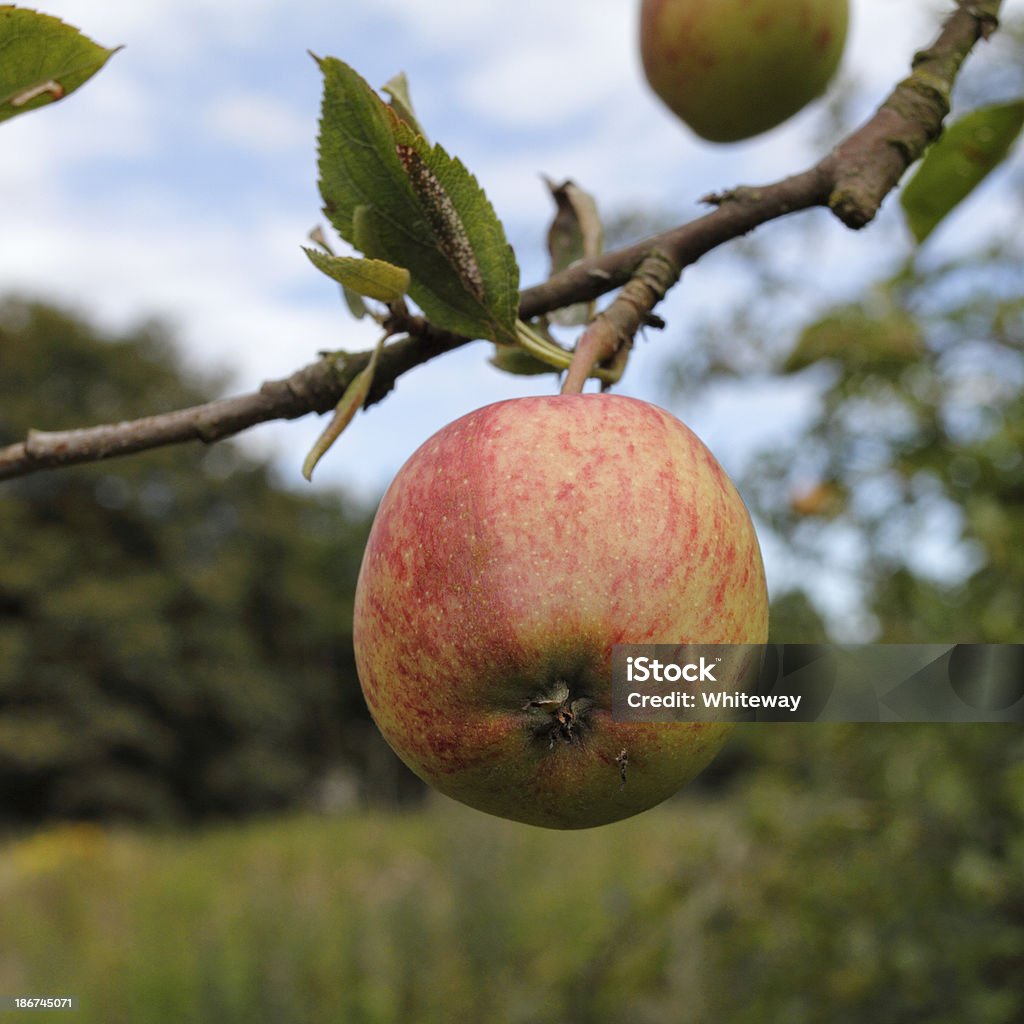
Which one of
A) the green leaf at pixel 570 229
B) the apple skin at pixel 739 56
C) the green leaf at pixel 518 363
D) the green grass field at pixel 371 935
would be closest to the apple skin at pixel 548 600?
the green leaf at pixel 518 363

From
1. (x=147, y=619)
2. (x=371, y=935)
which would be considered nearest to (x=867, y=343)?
(x=371, y=935)

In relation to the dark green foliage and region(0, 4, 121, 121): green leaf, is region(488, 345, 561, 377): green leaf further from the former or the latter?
the dark green foliage

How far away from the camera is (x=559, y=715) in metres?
0.48

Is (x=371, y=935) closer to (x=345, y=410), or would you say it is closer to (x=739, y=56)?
(x=739, y=56)

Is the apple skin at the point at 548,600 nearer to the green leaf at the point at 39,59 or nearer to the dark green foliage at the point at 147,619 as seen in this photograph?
the green leaf at the point at 39,59

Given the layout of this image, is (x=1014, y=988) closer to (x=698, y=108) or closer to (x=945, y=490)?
(x=945, y=490)

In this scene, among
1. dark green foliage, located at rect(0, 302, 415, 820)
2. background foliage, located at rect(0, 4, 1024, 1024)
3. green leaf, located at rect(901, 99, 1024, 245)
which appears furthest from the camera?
dark green foliage, located at rect(0, 302, 415, 820)

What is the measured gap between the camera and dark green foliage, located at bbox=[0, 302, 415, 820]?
14422mm

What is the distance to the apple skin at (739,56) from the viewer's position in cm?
101

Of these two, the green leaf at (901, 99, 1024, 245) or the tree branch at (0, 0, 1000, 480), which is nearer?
the tree branch at (0, 0, 1000, 480)

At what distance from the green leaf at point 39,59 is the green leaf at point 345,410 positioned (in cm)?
20

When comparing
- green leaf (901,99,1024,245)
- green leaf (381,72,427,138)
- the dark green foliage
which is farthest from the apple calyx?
the dark green foliage

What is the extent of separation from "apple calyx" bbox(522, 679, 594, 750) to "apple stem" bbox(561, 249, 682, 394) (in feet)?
0.54

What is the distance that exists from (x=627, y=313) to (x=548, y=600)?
0.19 meters
